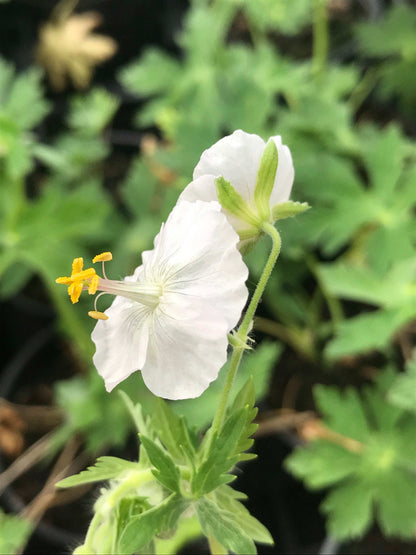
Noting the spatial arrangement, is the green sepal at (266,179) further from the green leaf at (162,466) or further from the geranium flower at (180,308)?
the green leaf at (162,466)

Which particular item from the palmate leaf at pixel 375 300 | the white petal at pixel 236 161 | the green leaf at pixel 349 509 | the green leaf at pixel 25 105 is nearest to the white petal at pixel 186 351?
the white petal at pixel 236 161

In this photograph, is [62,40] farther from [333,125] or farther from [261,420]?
[261,420]

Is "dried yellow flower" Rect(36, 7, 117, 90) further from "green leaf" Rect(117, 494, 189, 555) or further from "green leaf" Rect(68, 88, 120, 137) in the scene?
"green leaf" Rect(117, 494, 189, 555)

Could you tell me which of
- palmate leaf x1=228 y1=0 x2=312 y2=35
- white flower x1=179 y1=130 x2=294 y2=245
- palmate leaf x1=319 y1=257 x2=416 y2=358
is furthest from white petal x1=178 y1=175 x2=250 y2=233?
palmate leaf x1=228 y1=0 x2=312 y2=35

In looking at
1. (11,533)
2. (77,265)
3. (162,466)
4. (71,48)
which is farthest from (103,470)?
(71,48)

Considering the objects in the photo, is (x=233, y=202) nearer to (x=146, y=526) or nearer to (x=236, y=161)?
(x=236, y=161)

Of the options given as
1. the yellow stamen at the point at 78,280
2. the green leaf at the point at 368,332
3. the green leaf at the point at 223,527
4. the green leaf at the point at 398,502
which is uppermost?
the yellow stamen at the point at 78,280

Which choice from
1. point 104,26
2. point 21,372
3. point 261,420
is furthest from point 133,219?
point 104,26
